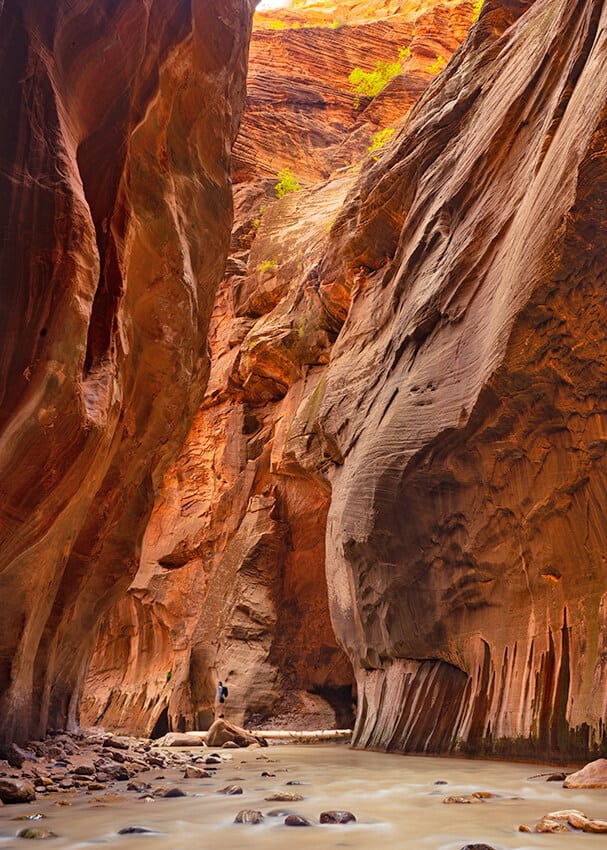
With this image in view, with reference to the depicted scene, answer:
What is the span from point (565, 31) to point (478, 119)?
2.64m

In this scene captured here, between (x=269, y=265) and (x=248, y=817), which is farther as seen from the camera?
(x=269, y=265)

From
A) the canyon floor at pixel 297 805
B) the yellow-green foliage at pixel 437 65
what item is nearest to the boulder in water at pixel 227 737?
the canyon floor at pixel 297 805

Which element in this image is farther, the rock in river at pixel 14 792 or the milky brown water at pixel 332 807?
the rock in river at pixel 14 792

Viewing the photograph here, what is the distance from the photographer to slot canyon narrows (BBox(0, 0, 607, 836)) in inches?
196

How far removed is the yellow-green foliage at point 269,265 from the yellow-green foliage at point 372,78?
12172 millimetres

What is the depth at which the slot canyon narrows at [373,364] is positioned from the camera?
498cm

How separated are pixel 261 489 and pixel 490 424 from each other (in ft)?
39.7

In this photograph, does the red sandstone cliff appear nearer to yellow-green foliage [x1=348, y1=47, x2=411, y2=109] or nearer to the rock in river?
the rock in river

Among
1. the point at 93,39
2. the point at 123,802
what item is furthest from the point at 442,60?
the point at 123,802

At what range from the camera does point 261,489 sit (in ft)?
64.6

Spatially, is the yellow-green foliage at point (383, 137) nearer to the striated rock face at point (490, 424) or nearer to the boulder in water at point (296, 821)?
the striated rock face at point (490, 424)

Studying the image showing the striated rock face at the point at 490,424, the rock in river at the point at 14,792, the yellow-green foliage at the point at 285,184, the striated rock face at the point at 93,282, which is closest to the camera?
the rock in river at the point at 14,792

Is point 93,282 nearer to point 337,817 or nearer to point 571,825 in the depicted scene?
point 337,817

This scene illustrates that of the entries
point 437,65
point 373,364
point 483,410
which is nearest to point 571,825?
point 483,410
